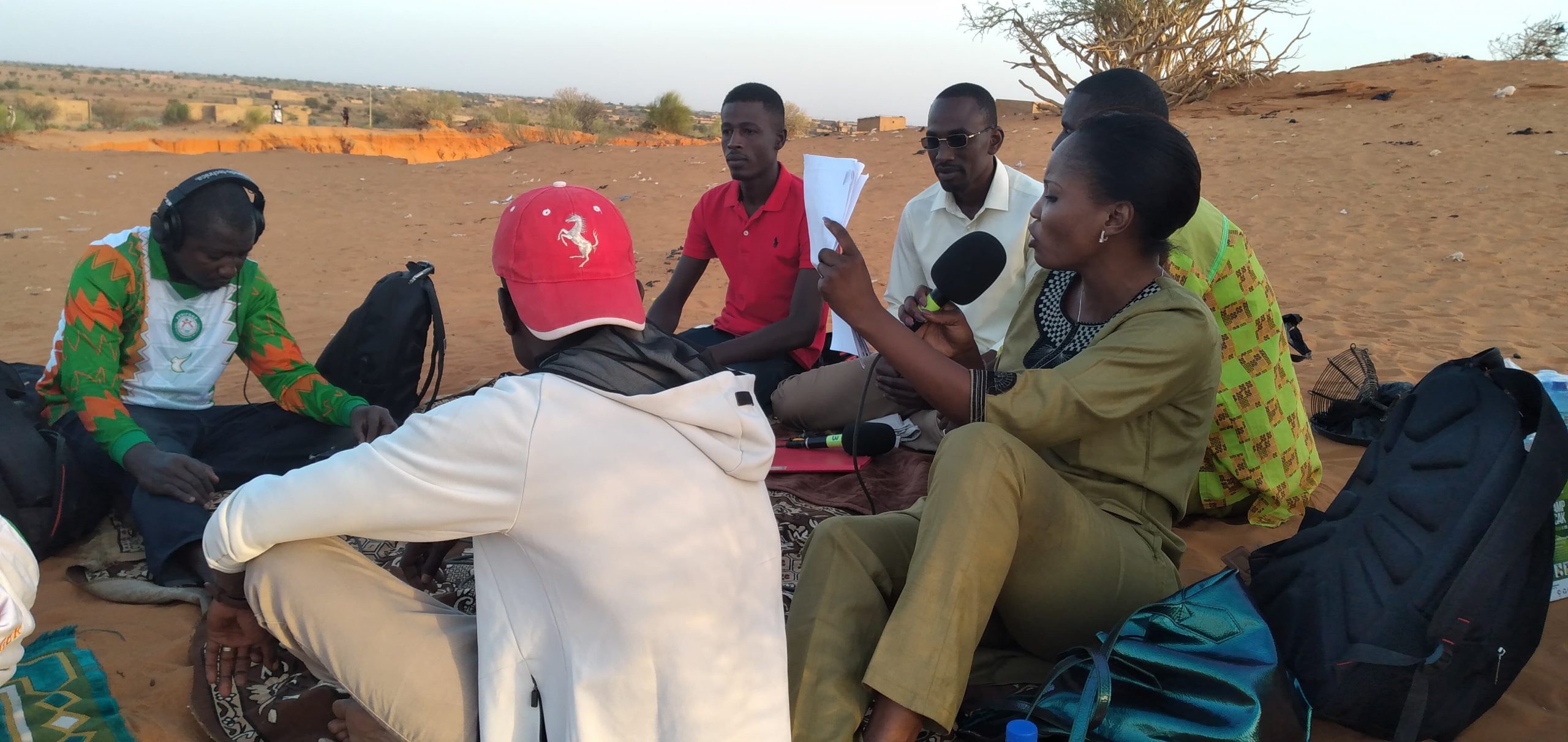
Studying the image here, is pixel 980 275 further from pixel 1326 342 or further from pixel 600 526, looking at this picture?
pixel 1326 342

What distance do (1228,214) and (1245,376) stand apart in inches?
349

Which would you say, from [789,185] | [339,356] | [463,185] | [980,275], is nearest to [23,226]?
[463,185]

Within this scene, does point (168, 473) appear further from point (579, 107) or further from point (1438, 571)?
point (579, 107)

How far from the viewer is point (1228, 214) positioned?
11359 mm

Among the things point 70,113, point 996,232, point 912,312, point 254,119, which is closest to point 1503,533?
point 912,312

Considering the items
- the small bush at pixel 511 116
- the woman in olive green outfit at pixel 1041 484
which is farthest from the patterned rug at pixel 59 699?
the small bush at pixel 511 116

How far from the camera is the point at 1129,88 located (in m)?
4.00

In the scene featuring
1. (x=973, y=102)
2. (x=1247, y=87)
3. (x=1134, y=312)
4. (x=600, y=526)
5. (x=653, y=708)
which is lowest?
(x=653, y=708)

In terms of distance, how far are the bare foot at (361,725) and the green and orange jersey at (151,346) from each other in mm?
1692

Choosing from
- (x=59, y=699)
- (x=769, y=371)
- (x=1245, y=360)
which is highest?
(x=1245, y=360)

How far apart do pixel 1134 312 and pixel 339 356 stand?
3282mm

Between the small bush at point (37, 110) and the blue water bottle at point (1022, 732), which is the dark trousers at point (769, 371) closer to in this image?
the blue water bottle at point (1022, 732)

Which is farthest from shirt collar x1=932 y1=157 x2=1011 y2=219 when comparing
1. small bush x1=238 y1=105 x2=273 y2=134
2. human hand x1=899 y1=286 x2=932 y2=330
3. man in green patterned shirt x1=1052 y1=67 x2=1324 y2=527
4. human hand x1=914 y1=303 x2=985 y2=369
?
small bush x1=238 y1=105 x2=273 y2=134

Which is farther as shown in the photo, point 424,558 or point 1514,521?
point 424,558
